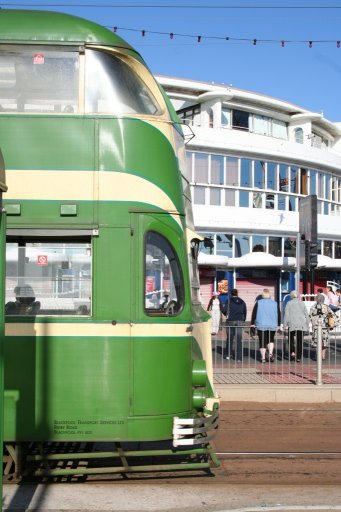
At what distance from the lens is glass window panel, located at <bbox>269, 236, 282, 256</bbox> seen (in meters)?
29.9

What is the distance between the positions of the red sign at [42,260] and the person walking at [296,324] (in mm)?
7396

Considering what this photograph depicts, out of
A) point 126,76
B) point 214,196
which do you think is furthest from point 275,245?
point 126,76

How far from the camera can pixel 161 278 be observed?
6.04m

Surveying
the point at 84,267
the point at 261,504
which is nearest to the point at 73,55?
the point at 84,267

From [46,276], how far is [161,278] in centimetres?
109

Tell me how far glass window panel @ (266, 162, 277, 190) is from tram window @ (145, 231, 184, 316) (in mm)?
24602

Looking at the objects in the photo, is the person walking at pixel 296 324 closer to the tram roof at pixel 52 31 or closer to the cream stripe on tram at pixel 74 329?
the cream stripe on tram at pixel 74 329

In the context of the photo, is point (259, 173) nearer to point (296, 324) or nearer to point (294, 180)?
point (294, 180)

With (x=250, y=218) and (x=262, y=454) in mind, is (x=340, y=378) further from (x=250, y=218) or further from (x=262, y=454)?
(x=250, y=218)

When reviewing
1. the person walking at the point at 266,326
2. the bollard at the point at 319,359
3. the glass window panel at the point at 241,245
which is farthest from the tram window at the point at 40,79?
the glass window panel at the point at 241,245

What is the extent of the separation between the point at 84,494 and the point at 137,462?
4.22 feet

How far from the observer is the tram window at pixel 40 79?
5922 mm

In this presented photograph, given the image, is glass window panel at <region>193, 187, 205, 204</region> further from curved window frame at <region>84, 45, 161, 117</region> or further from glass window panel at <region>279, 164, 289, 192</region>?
curved window frame at <region>84, 45, 161, 117</region>

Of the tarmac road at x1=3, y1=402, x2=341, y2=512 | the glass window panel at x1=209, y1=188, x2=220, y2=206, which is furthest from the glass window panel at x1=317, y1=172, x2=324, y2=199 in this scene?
the tarmac road at x1=3, y1=402, x2=341, y2=512
